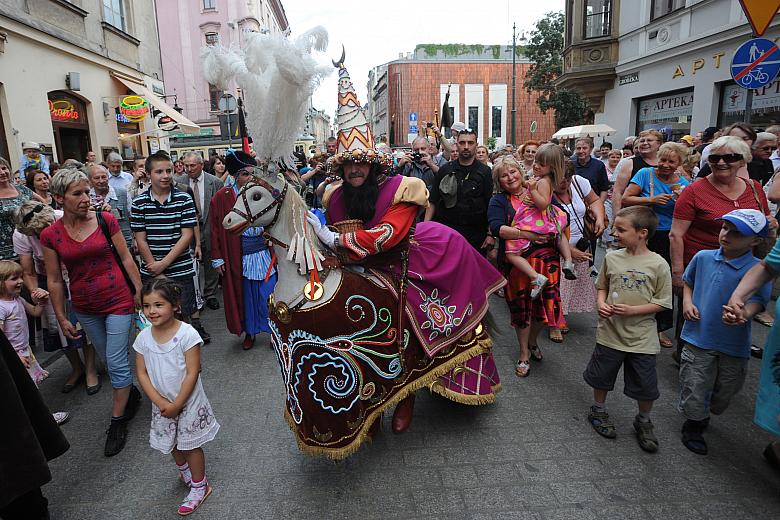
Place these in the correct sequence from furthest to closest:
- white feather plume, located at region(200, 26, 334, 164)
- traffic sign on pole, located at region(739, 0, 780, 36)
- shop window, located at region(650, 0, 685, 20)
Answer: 1. shop window, located at region(650, 0, 685, 20)
2. traffic sign on pole, located at region(739, 0, 780, 36)
3. white feather plume, located at region(200, 26, 334, 164)

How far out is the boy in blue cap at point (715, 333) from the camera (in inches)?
114

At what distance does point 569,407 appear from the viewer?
12.0 ft

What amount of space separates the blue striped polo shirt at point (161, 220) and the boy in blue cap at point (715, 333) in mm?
4060

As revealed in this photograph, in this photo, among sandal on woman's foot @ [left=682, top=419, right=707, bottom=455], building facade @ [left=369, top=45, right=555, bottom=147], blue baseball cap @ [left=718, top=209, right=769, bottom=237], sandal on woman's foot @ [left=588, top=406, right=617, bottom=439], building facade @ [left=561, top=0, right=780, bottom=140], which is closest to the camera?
blue baseball cap @ [left=718, top=209, right=769, bottom=237]

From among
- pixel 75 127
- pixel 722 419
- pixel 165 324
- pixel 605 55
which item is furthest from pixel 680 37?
pixel 75 127

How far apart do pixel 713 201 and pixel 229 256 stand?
14.1 ft

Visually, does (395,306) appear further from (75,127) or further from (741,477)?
(75,127)

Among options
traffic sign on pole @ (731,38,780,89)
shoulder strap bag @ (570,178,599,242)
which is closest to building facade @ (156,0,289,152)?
shoulder strap bag @ (570,178,599,242)

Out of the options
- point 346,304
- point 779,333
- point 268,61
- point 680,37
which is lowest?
point 779,333

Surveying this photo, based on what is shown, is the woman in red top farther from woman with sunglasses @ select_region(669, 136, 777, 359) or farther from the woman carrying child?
woman with sunglasses @ select_region(669, 136, 777, 359)

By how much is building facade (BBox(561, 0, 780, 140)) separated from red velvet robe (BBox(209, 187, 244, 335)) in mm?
7291

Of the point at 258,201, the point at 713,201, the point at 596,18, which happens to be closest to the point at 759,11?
the point at 713,201

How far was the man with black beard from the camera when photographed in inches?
196

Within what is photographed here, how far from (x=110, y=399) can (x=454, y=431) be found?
2.87 meters
